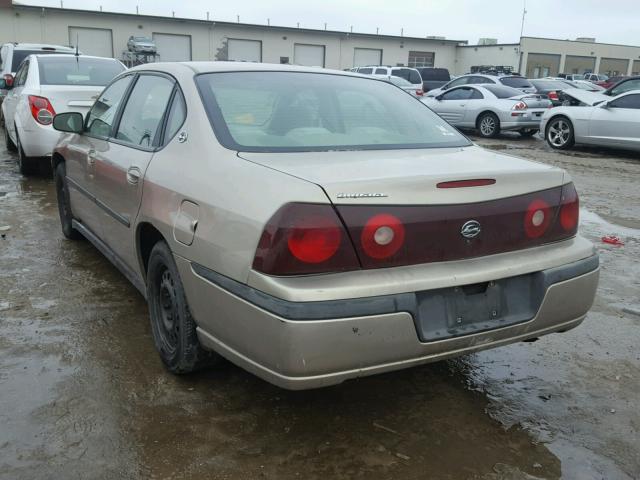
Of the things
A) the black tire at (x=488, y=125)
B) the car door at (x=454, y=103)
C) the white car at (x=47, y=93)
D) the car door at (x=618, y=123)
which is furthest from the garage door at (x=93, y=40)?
the car door at (x=618, y=123)

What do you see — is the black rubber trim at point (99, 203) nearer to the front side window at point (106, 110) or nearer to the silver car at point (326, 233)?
Result: the silver car at point (326, 233)

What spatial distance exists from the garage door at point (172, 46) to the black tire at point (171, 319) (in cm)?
3912

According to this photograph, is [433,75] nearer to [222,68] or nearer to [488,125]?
[488,125]

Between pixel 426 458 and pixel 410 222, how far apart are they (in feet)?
3.21

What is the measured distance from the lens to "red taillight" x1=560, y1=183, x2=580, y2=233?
107 inches

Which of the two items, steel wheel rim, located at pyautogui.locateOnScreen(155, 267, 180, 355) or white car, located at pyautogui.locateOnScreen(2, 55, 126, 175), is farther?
white car, located at pyautogui.locateOnScreen(2, 55, 126, 175)

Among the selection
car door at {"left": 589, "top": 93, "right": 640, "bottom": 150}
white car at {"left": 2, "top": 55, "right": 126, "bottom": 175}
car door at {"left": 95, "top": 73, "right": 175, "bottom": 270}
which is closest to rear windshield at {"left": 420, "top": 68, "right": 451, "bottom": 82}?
car door at {"left": 589, "top": 93, "right": 640, "bottom": 150}

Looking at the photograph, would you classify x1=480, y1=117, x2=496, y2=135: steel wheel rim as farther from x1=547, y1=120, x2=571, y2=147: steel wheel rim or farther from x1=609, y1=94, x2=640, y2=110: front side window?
x1=609, y1=94, x2=640, y2=110: front side window

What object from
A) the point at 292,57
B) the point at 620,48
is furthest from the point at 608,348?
the point at 620,48

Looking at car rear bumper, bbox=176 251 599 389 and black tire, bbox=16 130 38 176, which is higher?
car rear bumper, bbox=176 251 599 389

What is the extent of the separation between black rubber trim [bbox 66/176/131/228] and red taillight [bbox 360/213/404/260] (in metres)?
1.59

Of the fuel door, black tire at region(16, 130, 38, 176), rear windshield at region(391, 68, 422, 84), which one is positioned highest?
rear windshield at region(391, 68, 422, 84)

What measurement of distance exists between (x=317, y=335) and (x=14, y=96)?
8010 millimetres

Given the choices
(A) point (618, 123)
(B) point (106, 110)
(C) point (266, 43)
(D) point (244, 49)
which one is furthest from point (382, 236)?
(C) point (266, 43)
